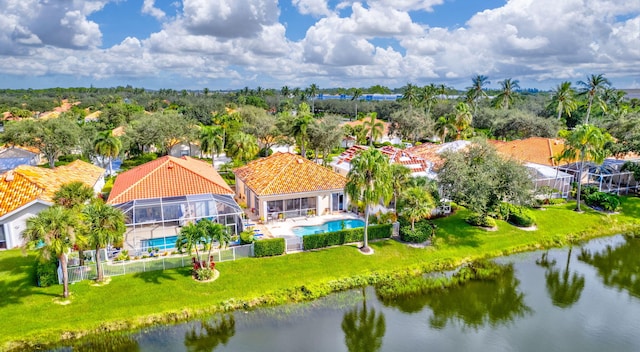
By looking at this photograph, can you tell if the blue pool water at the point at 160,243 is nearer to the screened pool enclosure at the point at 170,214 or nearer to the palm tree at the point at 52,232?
the screened pool enclosure at the point at 170,214

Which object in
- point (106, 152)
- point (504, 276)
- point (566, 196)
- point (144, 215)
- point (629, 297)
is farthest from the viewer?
point (106, 152)

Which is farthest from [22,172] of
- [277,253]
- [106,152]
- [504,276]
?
[504,276]

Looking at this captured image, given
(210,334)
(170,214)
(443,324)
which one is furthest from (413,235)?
(170,214)

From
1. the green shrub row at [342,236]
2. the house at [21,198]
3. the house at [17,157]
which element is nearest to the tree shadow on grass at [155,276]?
the house at [21,198]

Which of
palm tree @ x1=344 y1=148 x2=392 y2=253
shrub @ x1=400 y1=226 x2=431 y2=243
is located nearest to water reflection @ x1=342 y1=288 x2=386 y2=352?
palm tree @ x1=344 y1=148 x2=392 y2=253

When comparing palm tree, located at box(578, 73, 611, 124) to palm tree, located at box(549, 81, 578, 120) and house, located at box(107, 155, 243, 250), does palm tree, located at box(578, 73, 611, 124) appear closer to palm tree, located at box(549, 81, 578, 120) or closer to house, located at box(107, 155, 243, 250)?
palm tree, located at box(549, 81, 578, 120)

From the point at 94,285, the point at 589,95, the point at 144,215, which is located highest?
the point at 589,95

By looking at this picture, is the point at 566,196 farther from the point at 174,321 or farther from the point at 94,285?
the point at 94,285
